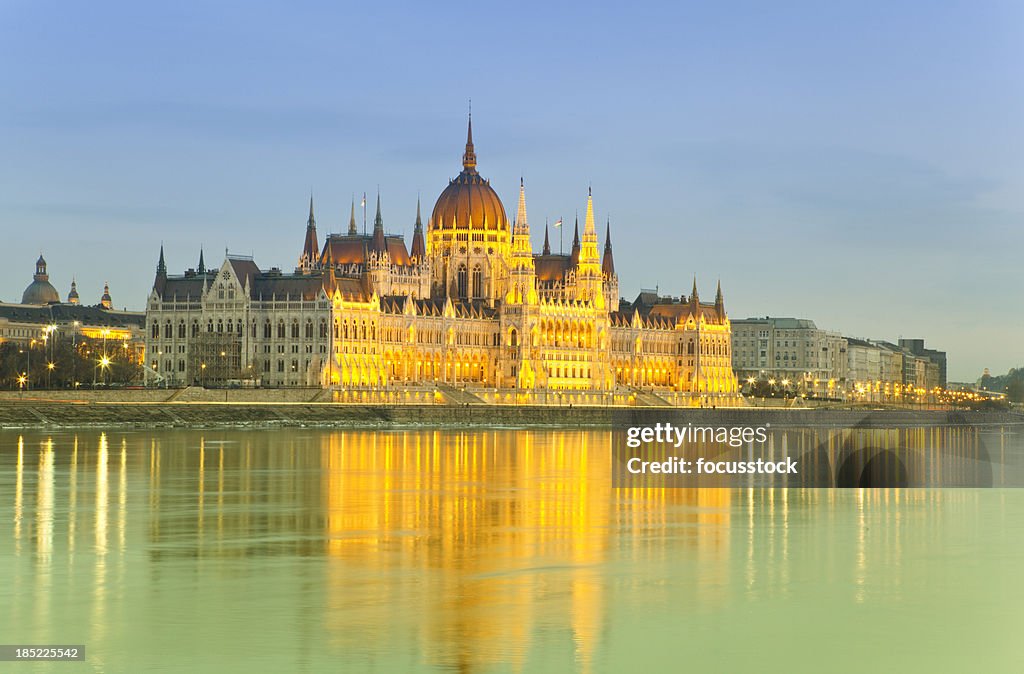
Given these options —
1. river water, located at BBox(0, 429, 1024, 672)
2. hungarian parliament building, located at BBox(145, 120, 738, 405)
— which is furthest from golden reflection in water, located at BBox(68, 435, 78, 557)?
hungarian parliament building, located at BBox(145, 120, 738, 405)

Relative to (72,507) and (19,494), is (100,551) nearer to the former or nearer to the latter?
(72,507)

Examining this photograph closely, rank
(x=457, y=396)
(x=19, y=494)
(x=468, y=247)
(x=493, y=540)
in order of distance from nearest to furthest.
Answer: (x=493, y=540) < (x=19, y=494) < (x=457, y=396) < (x=468, y=247)

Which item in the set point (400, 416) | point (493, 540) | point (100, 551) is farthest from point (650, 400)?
point (100, 551)

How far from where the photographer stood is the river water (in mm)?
24375

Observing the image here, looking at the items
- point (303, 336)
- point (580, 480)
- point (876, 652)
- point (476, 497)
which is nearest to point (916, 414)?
point (303, 336)

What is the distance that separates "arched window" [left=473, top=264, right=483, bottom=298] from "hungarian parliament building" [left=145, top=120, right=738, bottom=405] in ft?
0.40

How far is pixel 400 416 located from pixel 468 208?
245 feet

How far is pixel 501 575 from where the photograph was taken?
31578 millimetres

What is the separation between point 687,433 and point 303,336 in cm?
5886

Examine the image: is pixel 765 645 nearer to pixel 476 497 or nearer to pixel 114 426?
pixel 476 497

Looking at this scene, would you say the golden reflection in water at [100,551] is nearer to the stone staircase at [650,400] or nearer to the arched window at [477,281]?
the stone staircase at [650,400]

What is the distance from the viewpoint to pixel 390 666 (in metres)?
23.0

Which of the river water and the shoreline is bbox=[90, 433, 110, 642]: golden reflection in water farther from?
the shoreline

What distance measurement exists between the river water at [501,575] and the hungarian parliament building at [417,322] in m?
99.8
